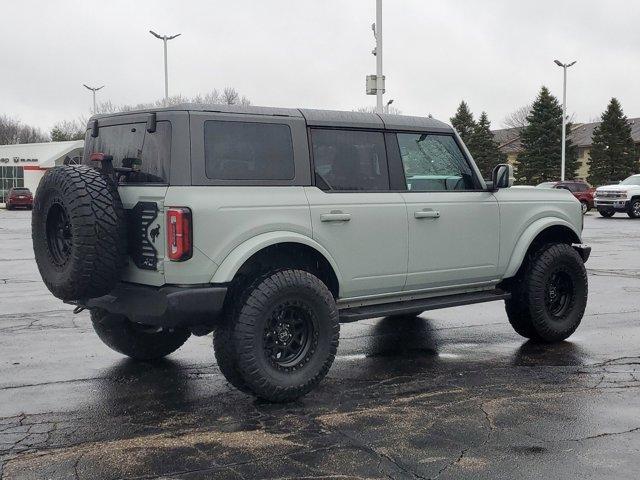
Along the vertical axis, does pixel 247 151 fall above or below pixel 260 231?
above

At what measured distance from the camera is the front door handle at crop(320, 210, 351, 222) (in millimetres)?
5562

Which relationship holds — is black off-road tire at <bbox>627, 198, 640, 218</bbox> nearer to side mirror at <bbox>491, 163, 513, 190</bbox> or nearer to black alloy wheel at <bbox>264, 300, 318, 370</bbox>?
side mirror at <bbox>491, 163, 513, 190</bbox>

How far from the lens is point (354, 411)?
5.13 m

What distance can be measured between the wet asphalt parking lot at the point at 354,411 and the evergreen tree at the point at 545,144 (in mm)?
57847

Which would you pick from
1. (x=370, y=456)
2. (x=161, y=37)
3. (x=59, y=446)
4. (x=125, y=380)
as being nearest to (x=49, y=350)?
(x=125, y=380)

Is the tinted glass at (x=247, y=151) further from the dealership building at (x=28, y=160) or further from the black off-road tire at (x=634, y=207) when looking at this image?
the dealership building at (x=28, y=160)

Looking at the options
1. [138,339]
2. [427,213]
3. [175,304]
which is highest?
[427,213]

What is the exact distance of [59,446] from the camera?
175 inches

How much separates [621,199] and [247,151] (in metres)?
30.5

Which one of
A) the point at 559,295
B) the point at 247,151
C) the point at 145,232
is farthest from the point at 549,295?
the point at 145,232

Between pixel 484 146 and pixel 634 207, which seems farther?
pixel 484 146

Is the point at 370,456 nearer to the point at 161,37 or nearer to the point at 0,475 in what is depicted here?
the point at 0,475

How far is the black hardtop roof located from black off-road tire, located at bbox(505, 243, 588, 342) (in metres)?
1.49

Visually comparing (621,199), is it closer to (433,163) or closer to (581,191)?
(581,191)
